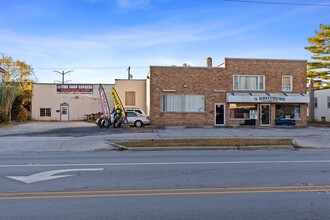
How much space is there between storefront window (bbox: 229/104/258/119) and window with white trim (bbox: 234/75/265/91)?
1673 mm

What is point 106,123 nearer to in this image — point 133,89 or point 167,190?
point 133,89

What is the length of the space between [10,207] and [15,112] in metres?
28.2

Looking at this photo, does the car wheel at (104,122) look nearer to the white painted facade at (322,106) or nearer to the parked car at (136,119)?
the parked car at (136,119)

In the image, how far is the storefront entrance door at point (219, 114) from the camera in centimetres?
2616

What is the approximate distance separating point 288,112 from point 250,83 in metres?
4.66

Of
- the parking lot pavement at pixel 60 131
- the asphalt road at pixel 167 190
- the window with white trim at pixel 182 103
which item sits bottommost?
the asphalt road at pixel 167 190

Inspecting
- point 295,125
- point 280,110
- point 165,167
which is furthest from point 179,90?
point 165,167

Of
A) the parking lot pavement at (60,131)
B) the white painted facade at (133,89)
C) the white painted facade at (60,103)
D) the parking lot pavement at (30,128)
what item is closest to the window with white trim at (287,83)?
the parking lot pavement at (60,131)

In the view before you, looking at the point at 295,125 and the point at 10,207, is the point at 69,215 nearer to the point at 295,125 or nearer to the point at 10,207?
the point at 10,207

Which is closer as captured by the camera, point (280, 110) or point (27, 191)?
point (27, 191)

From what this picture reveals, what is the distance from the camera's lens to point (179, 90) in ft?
84.5

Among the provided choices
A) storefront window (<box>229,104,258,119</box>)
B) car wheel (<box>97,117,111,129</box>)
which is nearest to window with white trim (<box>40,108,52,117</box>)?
car wheel (<box>97,117,111,129</box>)

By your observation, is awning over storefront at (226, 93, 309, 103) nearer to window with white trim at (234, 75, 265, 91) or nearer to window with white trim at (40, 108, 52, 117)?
window with white trim at (234, 75, 265, 91)

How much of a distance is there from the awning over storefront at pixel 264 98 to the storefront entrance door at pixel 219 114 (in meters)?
1.01
